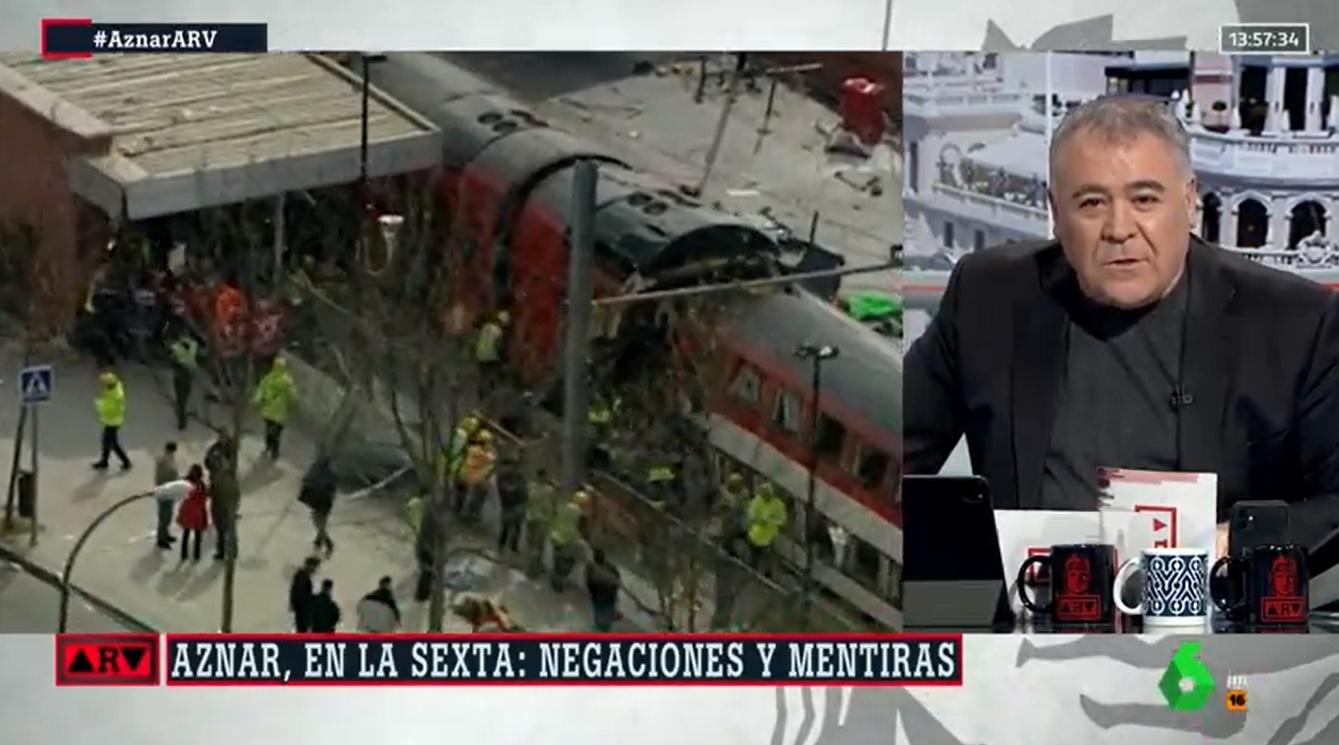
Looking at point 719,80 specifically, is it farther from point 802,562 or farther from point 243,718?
point 243,718

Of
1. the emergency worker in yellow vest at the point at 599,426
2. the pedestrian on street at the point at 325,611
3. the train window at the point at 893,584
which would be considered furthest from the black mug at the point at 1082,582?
the pedestrian on street at the point at 325,611

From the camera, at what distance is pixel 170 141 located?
3.53 metres

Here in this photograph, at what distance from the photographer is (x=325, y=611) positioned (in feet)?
11.7

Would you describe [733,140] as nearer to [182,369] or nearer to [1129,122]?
[1129,122]

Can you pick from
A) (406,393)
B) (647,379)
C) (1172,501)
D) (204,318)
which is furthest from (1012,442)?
(204,318)

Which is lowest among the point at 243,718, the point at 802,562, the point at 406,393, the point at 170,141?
the point at 243,718

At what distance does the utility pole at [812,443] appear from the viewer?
11.6ft

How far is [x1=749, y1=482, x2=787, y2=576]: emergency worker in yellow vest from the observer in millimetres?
3559

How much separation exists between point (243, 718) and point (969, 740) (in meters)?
1.13

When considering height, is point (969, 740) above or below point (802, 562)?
below

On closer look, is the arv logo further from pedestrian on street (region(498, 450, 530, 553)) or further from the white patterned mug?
pedestrian on street (region(498, 450, 530, 553))

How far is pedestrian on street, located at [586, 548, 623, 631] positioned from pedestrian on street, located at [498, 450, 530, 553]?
0.12 meters

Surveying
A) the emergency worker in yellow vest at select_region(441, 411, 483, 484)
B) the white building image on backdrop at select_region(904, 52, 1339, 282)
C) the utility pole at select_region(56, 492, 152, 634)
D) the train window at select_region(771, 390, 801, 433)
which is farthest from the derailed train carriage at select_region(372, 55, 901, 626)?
the utility pole at select_region(56, 492, 152, 634)

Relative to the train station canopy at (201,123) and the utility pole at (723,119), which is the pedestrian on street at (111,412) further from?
the utility pole at (723,119)
